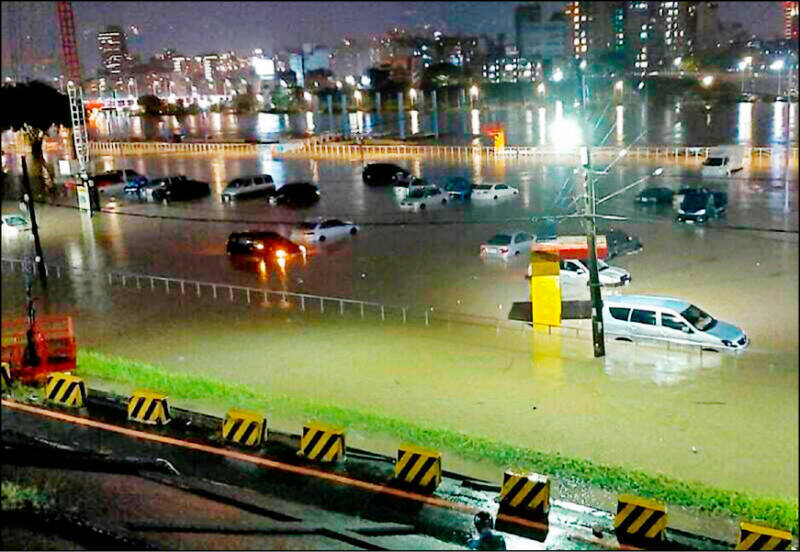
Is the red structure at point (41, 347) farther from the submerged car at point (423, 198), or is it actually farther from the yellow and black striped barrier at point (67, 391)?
the submerged car at point (423, 198)

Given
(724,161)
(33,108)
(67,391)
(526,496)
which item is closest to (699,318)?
(526,496)

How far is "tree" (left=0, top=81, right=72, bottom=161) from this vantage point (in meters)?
4.38

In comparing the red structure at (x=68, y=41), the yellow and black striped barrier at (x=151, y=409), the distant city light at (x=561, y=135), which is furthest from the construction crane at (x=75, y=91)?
the distant city light at (x=561, y=135)

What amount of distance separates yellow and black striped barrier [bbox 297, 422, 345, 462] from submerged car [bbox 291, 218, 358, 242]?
4.01 meters

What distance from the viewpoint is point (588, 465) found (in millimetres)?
2568

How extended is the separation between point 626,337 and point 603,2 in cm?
150

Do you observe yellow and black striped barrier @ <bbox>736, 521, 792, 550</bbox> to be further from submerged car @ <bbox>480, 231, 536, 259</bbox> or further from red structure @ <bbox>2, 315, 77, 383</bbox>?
submerged car @ <bbox>480, 231, 536, 259</bbox>

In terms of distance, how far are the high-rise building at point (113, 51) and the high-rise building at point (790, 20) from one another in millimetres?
2548

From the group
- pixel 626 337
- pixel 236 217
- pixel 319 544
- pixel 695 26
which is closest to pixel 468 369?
pixel 626 337

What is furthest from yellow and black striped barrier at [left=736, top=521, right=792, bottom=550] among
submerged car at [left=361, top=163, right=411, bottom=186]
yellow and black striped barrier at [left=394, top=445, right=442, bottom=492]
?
submerged car at [left=361, top=163, right=411, bottom=186]

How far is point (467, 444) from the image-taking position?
2.76 metres

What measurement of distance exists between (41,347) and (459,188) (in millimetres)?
5009

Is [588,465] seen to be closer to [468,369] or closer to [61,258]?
[468,369]

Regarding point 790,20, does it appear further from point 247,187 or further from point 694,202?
point 247,187
